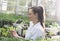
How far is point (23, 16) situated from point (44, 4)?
1.07 ft

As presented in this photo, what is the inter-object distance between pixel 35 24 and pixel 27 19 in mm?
128

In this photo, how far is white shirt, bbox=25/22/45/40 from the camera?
121 inches

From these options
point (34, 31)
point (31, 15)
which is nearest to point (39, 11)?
point (31, 15)

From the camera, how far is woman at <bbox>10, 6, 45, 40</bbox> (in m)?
3.06

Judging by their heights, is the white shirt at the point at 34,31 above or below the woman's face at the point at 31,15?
below

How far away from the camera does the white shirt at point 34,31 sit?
121 inches

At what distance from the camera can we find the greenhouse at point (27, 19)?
306 cm

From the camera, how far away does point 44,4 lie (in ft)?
10.2

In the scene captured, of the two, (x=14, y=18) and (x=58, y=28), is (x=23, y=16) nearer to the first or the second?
(x=14, y=18)

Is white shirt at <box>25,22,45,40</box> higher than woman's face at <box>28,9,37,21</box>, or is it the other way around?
woman's face at <box>28,9,37,21</box>

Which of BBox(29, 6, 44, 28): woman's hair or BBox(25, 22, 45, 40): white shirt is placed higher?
BBox(29, 6, 44, 28): woman's hair

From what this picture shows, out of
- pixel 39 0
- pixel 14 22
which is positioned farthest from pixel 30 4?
pixel 14 22

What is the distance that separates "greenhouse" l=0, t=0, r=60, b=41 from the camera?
10.1ft

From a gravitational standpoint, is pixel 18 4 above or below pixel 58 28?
above
